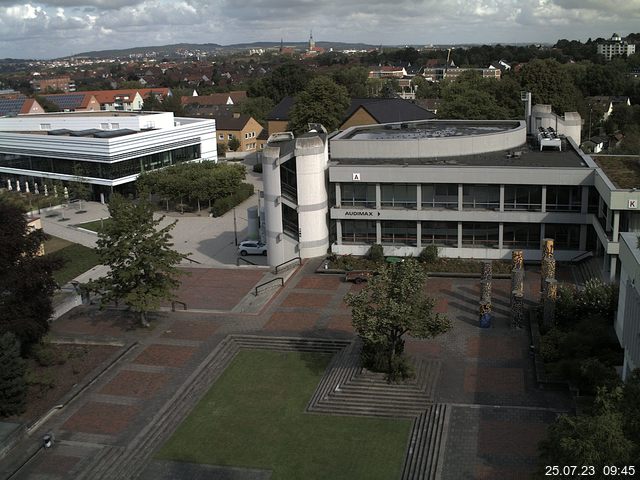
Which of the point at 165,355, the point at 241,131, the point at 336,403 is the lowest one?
the point at 336,403

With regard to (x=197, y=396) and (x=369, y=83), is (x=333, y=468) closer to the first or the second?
(x=197, y=396)

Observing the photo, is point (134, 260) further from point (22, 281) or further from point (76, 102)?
point (76, 102)

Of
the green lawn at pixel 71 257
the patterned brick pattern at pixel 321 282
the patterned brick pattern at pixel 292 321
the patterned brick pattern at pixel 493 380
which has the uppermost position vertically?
the patterned brick pattern at pixel 321 282

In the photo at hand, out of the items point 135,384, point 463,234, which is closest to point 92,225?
point 463,234

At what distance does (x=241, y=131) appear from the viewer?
311 ft

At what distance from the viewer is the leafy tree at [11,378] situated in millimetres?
24781

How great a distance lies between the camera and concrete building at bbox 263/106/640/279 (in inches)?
1551

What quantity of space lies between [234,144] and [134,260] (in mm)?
64737

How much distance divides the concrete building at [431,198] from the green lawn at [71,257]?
44.5 feet

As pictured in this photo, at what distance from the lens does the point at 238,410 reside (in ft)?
83.5

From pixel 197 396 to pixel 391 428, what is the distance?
7710 mm

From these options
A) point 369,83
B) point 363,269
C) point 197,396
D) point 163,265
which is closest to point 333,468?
point 197,396

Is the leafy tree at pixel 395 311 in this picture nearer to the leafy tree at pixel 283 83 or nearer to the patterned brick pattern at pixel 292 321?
the patterned brick pattern at pixel 292 321

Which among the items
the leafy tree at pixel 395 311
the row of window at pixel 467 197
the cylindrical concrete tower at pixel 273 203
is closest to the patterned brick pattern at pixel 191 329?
the leafy tree at pixel 395 311
